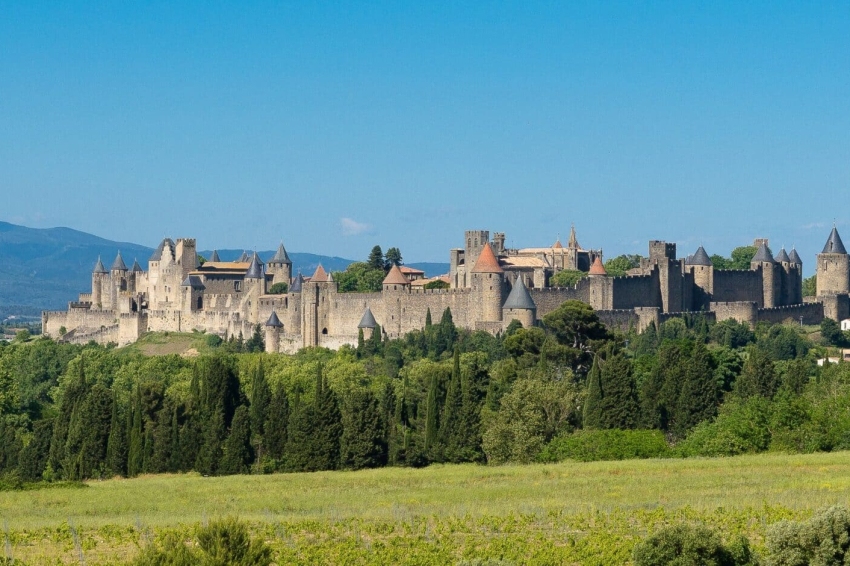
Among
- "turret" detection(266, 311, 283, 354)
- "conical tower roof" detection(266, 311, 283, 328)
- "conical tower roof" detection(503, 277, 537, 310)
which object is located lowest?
"turret" detection(266, 311, 283, 354)

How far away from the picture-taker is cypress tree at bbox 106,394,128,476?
161 feet

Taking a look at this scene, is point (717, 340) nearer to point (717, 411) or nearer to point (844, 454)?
point (717, 411)

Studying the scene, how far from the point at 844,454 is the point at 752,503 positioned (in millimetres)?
10228

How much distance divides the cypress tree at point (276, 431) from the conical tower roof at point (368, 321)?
94.5ft

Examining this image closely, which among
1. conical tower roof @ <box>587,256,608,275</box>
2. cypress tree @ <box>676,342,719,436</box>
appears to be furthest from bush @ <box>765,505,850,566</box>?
conical tower roof @ <box>587,256,608,275</box>

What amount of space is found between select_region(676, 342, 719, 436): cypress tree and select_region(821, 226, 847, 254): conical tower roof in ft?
132

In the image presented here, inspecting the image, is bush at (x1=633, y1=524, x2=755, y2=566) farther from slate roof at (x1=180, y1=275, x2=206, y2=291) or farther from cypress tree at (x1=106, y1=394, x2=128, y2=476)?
slate roof at (x1=180, y1=275, x2=206, y2=291)

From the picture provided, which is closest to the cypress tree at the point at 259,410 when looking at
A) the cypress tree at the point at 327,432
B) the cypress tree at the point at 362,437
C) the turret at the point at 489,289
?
the cypress tree at the point at 327,432

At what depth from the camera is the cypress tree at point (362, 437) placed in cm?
4772

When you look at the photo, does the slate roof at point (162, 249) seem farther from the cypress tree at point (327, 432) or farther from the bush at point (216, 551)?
the bush at point (216, 551)

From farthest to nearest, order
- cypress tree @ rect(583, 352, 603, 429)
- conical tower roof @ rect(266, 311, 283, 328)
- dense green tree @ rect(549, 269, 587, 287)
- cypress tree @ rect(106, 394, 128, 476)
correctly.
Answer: dense green tree @ rect(549, 269, 587, 287), conical tower roof @ rect(266, 311, 283, 328), cypress tree @ rect(583, 352, 603, 429), cypress tree @ rect(106, 394, 128, 476)

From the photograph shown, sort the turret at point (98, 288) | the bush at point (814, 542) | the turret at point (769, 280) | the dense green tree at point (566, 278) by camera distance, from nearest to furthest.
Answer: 1. the bush at point (814, 542)
2. the dense green tree at point (566, 278)
3. the turret at point (769, 280)
4. the turret at point (98, 288)

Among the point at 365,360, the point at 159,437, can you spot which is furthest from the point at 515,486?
the point at 365,360

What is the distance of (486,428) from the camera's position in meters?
49.2
